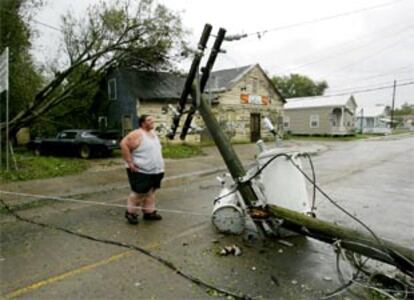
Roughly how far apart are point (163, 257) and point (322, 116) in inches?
1315

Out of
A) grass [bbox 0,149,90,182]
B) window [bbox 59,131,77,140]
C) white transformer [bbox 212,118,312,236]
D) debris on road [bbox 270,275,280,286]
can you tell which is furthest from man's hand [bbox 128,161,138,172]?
window [bbox 59,131,77,140]

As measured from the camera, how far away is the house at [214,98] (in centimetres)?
2145

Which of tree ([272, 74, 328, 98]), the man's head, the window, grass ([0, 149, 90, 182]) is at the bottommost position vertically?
grass ([0, 149, 90, 182])

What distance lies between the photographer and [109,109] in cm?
2369

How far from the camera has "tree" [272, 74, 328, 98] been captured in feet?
212

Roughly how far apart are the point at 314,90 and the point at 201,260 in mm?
65741

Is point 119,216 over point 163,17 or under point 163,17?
under

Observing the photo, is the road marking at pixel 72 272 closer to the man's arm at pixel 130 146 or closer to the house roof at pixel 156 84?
the man's arm at pixel 130 146

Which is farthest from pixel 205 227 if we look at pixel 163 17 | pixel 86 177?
pixel 163 17

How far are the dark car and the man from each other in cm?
1020

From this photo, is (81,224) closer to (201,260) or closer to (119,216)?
(119,216)

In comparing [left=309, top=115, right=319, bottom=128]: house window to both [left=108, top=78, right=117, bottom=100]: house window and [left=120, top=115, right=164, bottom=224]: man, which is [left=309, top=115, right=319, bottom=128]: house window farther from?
[left=120, top=115, right=164, bottom=224]: man

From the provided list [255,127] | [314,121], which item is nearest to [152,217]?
[255,127]

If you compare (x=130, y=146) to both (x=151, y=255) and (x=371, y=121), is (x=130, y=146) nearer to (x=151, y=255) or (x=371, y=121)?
(x=151, y=255)
